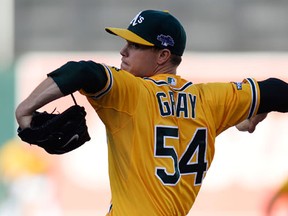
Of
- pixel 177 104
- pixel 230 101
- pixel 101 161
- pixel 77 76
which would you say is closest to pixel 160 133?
pixel 177 104

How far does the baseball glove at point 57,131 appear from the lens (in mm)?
3209

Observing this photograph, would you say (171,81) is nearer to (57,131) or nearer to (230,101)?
(230,101)

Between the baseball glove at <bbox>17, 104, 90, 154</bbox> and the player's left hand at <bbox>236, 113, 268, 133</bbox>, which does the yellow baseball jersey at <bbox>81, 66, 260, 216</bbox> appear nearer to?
the baseball glove at <bbox>17, 104, 90, 154</bbox>

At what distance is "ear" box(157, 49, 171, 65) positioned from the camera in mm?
3689

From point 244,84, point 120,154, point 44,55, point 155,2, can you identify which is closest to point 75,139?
point 120,154

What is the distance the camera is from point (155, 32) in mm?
3648

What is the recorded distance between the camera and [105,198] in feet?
23.5

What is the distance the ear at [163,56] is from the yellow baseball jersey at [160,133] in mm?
70

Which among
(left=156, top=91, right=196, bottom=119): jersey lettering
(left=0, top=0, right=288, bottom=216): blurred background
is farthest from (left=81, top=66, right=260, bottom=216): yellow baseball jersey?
(left=0, top=0, right=288, bottom=216): blurred background

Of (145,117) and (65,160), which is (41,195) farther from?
(145,117)

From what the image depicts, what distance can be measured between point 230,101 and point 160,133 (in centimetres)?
37

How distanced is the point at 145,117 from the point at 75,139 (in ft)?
1.00

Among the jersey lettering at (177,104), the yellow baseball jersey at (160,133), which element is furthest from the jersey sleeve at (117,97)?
the jersey lettering at (177,104)

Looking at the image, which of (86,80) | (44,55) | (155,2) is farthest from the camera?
(155,2)
